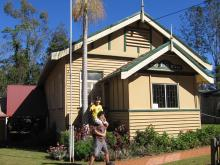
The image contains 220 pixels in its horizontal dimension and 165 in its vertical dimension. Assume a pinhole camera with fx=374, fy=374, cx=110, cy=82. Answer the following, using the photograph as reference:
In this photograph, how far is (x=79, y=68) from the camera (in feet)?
62.2

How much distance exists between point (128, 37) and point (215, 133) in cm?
682

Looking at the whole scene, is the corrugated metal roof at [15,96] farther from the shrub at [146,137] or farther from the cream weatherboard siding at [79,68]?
the shrub at [146,137]

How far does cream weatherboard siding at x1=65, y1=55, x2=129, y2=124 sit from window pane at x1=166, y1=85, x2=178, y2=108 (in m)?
3.37

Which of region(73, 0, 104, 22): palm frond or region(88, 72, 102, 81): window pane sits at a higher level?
region(73, 0, 104, 22): palm frond

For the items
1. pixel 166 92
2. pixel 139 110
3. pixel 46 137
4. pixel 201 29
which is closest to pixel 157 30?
pixel 166 92

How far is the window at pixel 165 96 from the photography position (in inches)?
679

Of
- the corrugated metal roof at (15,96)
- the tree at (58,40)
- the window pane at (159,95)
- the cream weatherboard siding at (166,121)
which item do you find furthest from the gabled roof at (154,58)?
the tree at (58,40)

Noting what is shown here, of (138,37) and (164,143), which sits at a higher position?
(138,37)

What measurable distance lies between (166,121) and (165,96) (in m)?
1.18

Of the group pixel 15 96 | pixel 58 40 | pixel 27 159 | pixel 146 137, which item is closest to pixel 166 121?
pixel 146 137

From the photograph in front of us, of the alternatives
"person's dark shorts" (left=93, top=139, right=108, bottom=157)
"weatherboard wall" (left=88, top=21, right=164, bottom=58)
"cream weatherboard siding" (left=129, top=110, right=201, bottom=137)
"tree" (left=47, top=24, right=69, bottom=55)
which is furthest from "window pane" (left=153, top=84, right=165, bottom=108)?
"tree" (left=47, top=24, right=69, bottom=55)

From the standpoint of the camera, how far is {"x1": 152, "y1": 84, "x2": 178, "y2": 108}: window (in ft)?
56.5

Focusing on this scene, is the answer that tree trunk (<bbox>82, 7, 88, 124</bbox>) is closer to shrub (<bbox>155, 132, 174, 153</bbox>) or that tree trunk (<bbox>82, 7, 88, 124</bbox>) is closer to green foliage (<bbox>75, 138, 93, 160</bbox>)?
green foliage (<bbox>75, 138, 93, 160</bbox>)

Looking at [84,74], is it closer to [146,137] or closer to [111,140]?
[111,140]
